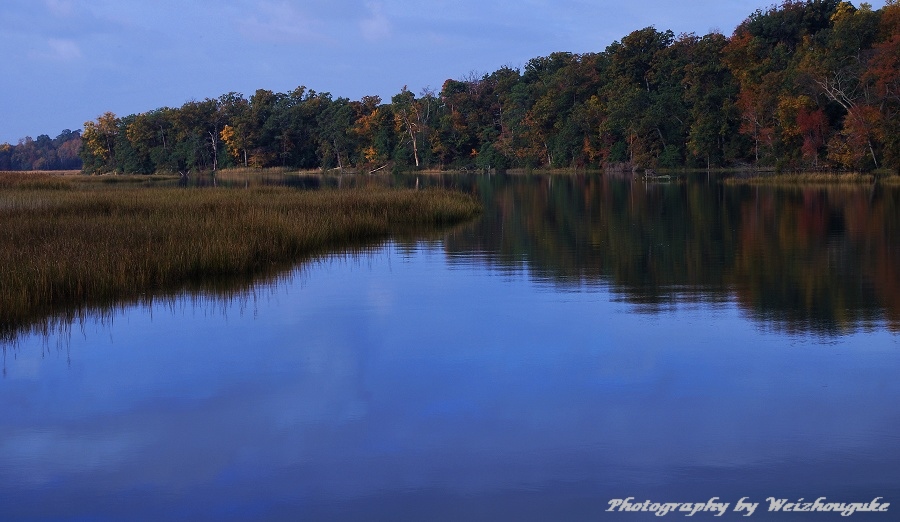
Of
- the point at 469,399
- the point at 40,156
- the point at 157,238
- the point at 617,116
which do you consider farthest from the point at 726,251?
the point at 40,156

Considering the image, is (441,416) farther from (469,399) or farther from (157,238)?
(157,238)

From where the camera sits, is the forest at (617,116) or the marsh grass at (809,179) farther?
the forest at (617,116)

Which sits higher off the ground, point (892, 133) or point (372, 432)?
point (892, 133)

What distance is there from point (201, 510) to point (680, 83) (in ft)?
237

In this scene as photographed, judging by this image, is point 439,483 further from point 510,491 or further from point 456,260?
point 456,260

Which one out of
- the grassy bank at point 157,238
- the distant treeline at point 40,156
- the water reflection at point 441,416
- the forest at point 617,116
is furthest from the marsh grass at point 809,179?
the distant treeline at point 40,156

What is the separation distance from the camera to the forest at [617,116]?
52219 mm

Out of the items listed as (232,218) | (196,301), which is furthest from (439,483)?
(232,218)

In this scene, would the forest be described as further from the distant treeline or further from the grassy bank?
the distant treeline

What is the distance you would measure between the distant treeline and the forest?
6219 cm

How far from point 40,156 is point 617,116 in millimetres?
139526

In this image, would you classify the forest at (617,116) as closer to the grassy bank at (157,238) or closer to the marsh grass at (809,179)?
the marsh grass at (809,179)

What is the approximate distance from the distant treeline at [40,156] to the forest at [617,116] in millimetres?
62186

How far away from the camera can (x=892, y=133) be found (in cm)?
4694
